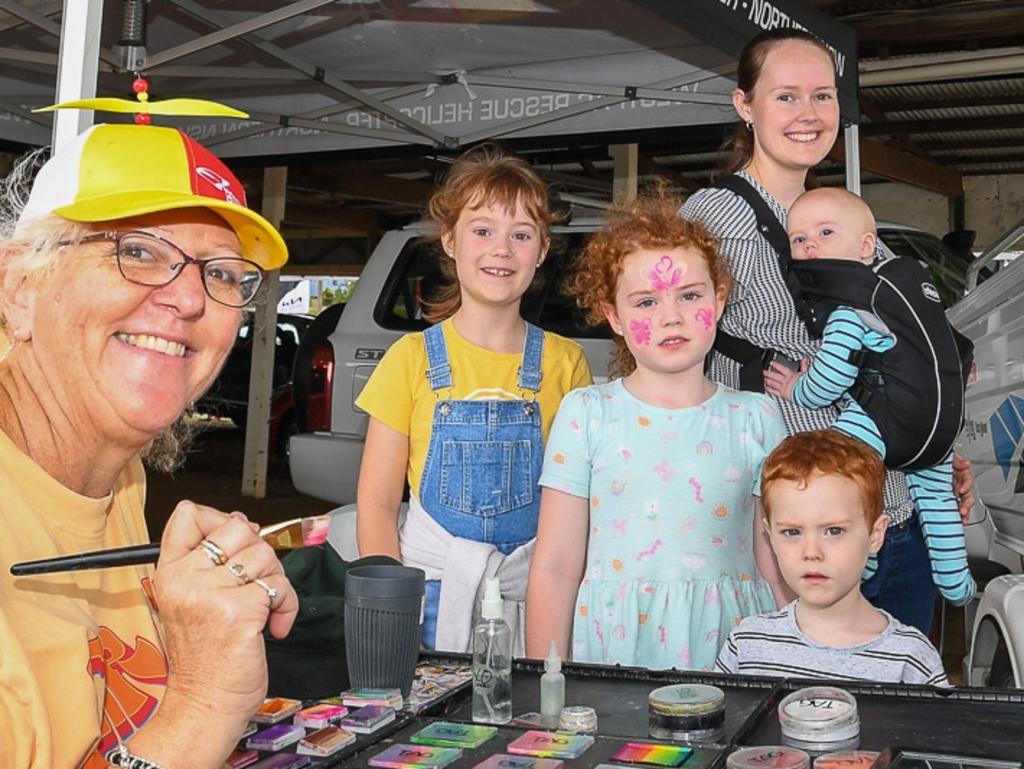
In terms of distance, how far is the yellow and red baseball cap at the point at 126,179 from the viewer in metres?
1.32

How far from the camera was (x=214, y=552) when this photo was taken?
1.22 m

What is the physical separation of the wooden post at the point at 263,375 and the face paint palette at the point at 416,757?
27.4 ft

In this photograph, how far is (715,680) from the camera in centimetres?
170

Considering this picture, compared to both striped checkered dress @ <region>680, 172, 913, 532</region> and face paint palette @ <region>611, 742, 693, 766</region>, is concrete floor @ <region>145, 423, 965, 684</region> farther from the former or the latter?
face paint palette @ <region>611, 742, 693, 766</region>

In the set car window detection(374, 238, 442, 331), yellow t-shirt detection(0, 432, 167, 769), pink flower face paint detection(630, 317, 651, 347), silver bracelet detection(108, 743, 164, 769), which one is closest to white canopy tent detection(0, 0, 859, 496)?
car window detection(374, 238, 442, 331)

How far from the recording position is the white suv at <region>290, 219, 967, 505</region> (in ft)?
22.6

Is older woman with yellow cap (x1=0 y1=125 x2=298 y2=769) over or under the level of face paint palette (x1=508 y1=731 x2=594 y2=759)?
over

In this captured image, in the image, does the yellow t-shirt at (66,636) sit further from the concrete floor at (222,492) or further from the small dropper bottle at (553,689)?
the concrete floor at (222,492)

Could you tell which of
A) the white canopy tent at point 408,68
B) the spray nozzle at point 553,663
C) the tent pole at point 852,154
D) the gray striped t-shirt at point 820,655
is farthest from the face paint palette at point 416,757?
the tent pole at point 852,154

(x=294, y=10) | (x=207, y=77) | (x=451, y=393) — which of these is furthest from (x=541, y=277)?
(x=451, y=393)

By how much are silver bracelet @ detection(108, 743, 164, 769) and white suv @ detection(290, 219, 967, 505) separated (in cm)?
556

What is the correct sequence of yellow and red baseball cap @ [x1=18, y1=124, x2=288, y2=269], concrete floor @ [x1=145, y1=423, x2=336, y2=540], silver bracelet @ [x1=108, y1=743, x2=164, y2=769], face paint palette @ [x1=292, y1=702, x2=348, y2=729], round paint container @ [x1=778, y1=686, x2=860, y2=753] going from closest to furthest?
silver bracelet @ [x1=108, y1=743, x2=164, y2=769] → yellow and red baseball cap @ [x1=18, y1=124, x2=288, y2=269] → round paint container @ [x1=778, y1=686, x2=860, y2=753] → face paint palette @ [x1=292, y1=702, x2=348, y2=729] → concrete floor @ [x1=145, y1=423, x2=336, y2=540]

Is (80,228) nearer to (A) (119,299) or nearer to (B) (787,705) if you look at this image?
(A) (119,299)

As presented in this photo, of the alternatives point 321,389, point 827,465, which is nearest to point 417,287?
point 321,389
